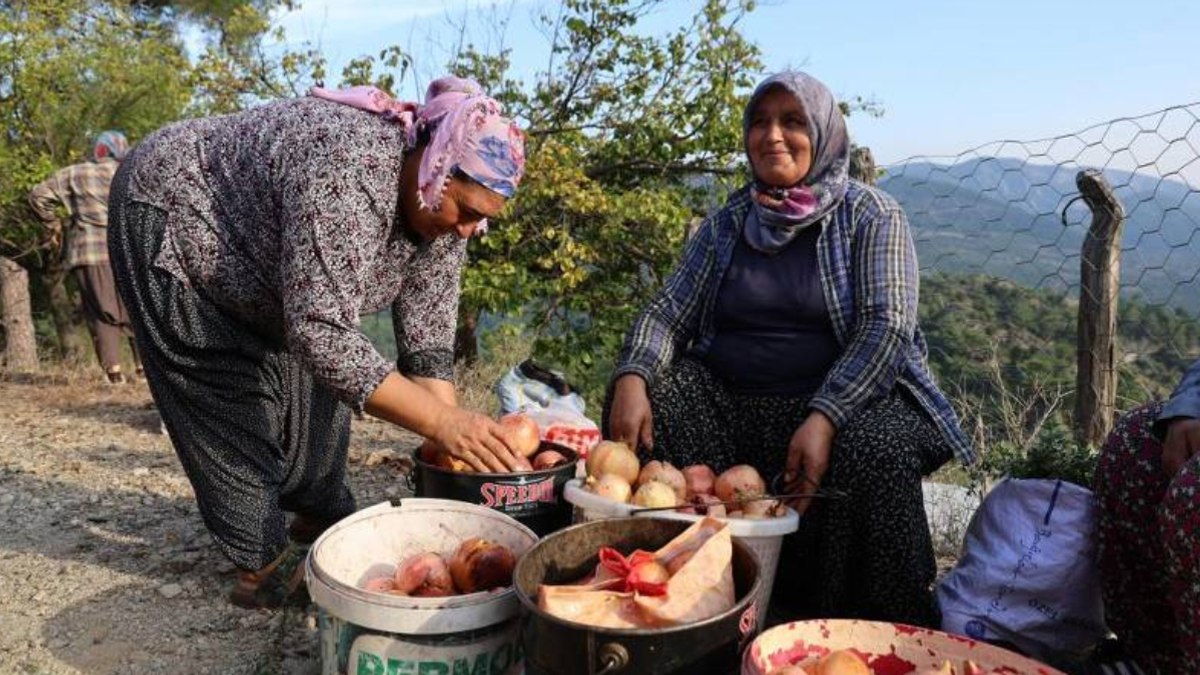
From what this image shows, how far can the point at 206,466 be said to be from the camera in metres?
2.84

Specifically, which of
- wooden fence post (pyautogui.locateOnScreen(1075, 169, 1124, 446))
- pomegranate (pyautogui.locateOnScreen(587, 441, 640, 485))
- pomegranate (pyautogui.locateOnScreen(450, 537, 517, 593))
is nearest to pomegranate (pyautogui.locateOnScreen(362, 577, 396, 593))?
pomegranate (pyautogui.locateOnScreen(450, 537, 517, 593))

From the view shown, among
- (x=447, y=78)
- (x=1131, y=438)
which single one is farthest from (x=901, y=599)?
(x=447, y=78)

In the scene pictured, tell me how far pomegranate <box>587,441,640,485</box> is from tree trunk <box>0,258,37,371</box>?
7372mm

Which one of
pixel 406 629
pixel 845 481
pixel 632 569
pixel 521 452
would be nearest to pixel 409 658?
pixel 406 629

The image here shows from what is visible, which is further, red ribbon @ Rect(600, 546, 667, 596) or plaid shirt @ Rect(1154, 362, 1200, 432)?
plaid shirt @ Rect(1154, 362, 1200, 432)

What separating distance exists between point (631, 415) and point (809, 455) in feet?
1.96

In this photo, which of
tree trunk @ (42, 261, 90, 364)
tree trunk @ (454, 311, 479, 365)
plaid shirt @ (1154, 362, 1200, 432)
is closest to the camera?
plaid shirt @ (1154, 362, 1200, 432)

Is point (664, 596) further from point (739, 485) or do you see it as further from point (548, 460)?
point (548, 460)

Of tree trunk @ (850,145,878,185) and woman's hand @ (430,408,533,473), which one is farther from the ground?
tree trunk @ (850,145,878,185)

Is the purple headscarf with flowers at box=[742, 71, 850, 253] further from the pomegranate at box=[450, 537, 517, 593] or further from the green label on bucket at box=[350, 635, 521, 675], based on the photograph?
the green label on bucket at box=[350, 635, 521, 675]

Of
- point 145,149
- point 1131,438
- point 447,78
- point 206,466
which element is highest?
point 447,78

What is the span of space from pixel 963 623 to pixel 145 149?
8.84 feet

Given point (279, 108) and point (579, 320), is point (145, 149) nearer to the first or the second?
point (279, 108)

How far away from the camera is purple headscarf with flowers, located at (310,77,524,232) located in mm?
2314
